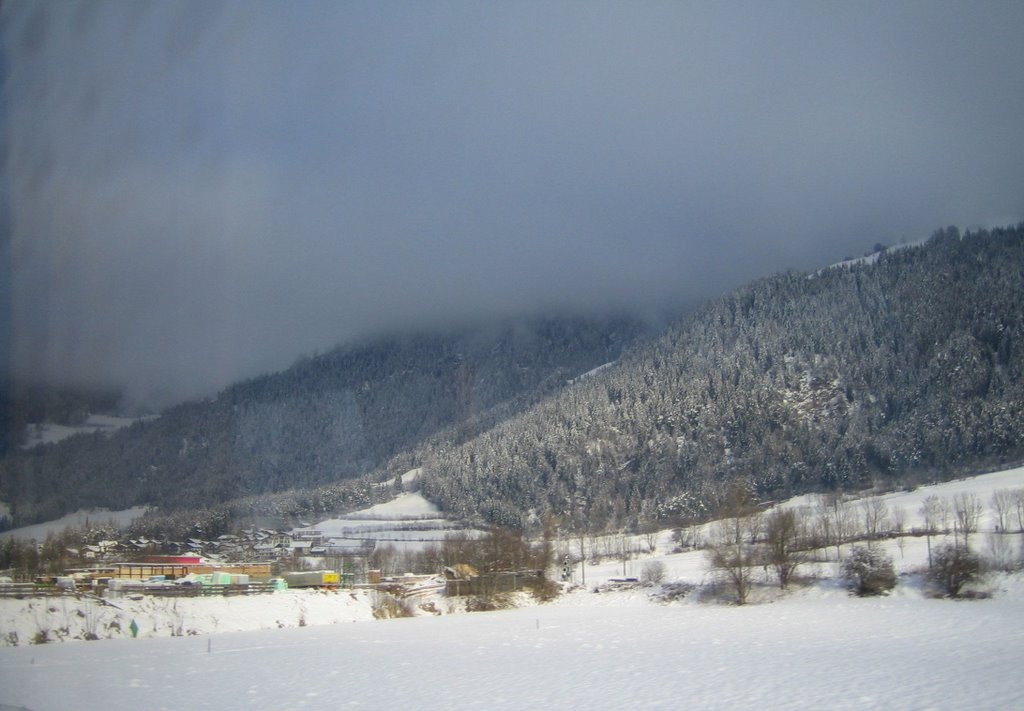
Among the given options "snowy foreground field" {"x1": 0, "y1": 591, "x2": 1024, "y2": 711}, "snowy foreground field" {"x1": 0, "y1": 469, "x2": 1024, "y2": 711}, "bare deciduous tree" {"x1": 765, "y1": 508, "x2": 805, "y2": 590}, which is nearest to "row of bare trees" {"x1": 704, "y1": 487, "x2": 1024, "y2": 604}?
"bare deciduous tree" {"x1": 765, "y1": 508, "x2": 805, "y2": 590}

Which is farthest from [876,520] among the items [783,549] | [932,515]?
[783,549]

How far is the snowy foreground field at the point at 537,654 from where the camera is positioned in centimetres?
2720

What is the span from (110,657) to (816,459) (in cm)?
16962

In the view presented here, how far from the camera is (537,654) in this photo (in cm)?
4041

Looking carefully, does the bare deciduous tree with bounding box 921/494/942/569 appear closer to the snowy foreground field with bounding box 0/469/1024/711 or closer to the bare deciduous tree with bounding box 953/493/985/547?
the bare deciduous tree with bounding box 953/493/985/547

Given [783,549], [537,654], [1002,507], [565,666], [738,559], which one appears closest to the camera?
[565,666]

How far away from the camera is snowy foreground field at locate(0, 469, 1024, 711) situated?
89.2 ft

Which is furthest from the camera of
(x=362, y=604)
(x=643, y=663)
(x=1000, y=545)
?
(x=1000, y=545)

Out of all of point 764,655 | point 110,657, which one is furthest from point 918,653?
point 110,657

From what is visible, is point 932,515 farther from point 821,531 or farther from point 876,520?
point 821,531

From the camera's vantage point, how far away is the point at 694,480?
193m

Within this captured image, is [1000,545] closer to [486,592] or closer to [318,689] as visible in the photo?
[486,592]

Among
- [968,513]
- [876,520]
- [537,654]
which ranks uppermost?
[968,513]

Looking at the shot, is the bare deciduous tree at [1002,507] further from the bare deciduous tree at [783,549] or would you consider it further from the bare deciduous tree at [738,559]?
the bare deciduous tree at [738,559]
